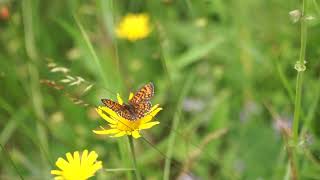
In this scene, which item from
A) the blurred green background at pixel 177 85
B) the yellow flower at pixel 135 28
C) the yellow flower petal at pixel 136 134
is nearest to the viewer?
the yellow flower petal at pixel 136 134

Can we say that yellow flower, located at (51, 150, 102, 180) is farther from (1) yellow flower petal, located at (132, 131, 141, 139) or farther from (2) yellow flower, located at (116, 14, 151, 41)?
(2) yellow flower, located at (116, 14, 151, 41)

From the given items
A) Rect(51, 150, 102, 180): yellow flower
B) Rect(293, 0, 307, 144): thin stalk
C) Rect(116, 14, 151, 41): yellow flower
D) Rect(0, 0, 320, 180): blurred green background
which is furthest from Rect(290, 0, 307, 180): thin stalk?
Rect(116, 14, 151, 41): yellow flower

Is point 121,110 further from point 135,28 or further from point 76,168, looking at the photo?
point 135,28

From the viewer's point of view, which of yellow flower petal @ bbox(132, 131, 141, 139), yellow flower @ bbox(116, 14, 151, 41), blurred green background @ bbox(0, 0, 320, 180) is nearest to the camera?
yellow flower petal @ bbox(132, 131, 141, 139)

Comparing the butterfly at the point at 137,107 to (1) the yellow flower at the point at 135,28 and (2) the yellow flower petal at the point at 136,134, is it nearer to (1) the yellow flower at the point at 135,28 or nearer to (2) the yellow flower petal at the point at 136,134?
(2) the yellow flower petal at the point at 136,134

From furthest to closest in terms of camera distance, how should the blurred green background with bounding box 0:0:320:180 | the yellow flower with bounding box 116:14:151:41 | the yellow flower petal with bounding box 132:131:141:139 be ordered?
the yellow flower with bounding box 116:14:151:41 < the blurred green background with bounding box 0:0:320:180 < the yellow flower petal with bounding box 132:131:141:139

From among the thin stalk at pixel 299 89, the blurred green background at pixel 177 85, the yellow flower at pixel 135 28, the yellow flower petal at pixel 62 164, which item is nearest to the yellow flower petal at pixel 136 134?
the yellow flower petal at pixel 62 164

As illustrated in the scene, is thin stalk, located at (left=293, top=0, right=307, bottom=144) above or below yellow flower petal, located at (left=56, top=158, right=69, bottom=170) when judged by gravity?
above

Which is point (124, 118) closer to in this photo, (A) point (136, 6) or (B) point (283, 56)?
(B) point (283, 56)
